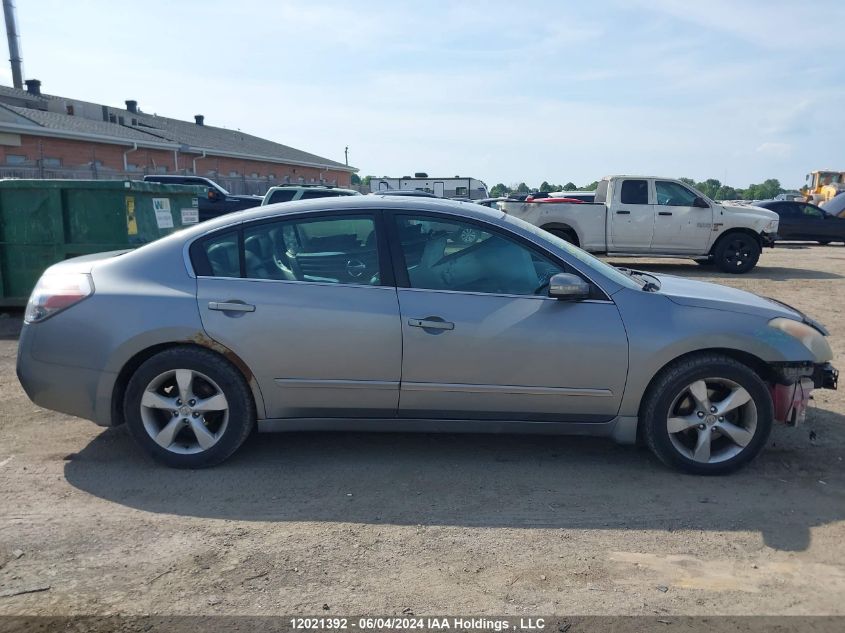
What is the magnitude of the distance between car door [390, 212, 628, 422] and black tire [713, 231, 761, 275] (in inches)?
461

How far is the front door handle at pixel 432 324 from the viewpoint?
13.3ft

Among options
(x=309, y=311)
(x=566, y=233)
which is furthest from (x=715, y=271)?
(x=309, y=311)

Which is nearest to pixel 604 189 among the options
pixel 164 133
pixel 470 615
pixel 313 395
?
pixel 313 395

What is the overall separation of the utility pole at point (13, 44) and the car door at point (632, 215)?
3553 centimetres

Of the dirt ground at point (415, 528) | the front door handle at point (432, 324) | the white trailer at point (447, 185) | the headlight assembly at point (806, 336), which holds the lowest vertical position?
the dirt ground at point (415, 528)

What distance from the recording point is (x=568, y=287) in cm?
405

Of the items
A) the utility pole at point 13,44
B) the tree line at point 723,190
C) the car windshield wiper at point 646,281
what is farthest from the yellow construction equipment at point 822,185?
the utility pole at point 13,44

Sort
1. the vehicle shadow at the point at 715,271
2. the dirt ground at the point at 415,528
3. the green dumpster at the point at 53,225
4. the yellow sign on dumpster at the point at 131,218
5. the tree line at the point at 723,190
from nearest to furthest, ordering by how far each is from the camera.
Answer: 1. the dirt ground at the point at 415,528
2. the green dumpster at the point at 53,225
3. the yellow sign on dumpster at the point at 131,218
4. the vehicle shadow at the point at 715,271
5. the tree line at the point at 723,190

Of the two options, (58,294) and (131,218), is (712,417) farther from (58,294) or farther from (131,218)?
(131,218)

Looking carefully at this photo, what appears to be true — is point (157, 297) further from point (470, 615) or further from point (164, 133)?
point (164, 133)

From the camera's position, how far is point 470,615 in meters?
2.84

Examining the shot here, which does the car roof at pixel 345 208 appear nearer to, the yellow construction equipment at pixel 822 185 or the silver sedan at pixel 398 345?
the silver sedan at pixel 398 345

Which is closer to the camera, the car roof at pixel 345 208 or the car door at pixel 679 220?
the car roof at pixel 345 208

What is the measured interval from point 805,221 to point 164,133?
92.2ft
